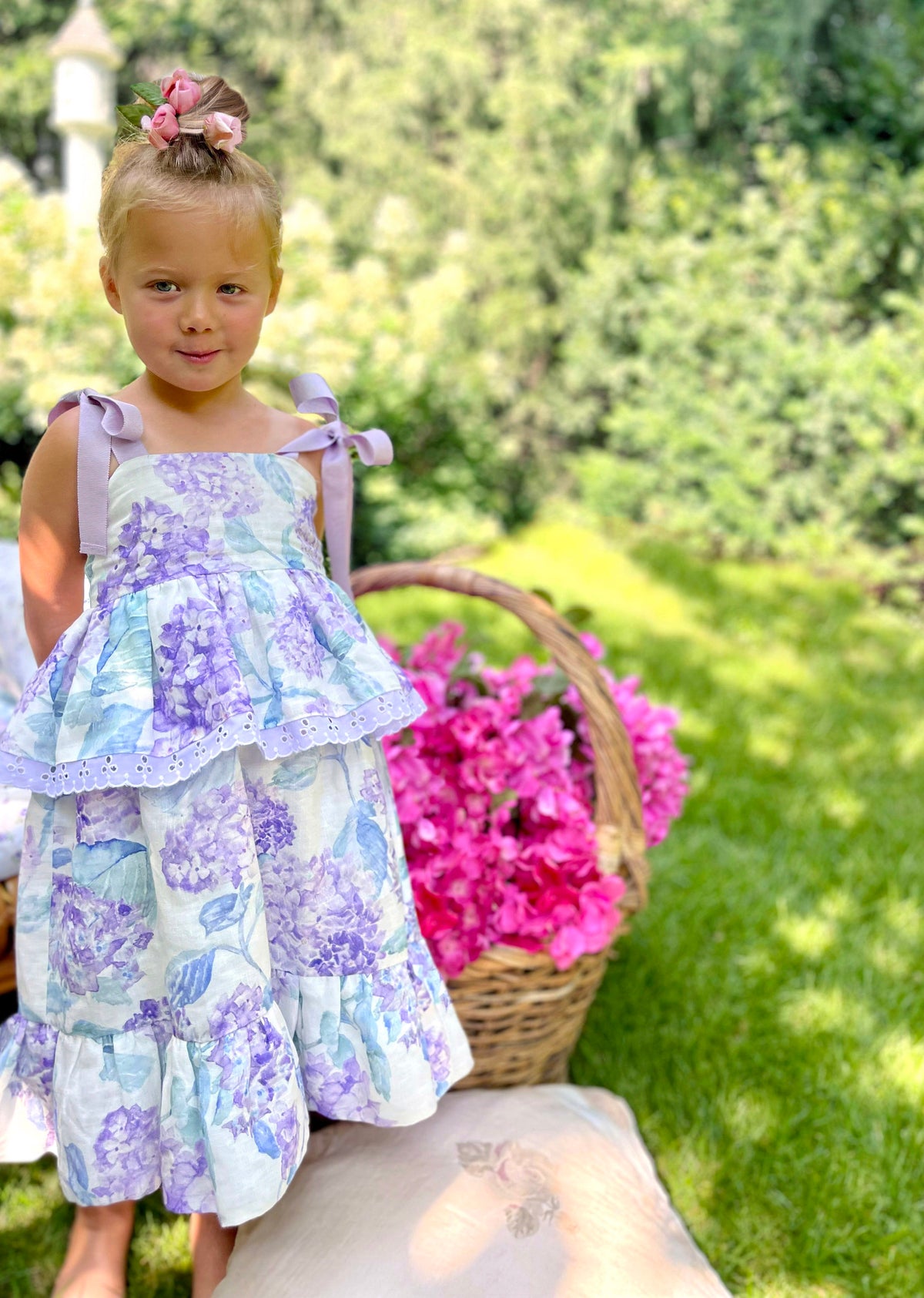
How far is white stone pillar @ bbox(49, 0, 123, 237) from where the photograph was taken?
4.71m

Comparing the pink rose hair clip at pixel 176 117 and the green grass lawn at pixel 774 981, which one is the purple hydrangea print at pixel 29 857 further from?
the pink rose hair clip at pixel 176 117

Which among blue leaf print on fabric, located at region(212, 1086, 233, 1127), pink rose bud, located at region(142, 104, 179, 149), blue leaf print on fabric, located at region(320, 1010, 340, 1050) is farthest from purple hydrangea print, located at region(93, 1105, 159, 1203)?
pink rose bud, located at region(142, 104, 179, 149)

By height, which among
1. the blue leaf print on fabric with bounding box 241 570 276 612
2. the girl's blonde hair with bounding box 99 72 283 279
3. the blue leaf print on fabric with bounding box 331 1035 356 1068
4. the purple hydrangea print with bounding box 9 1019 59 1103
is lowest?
the purple hydrangea print with bounding box 9 1019 59 1103

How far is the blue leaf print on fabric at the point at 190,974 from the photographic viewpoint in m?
1.28

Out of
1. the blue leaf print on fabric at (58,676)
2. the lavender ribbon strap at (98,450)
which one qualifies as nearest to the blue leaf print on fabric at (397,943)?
the blue leaf print on fabric at (58,676)

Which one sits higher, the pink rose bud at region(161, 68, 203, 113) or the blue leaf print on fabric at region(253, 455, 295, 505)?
the pink rose bud at region(161, 68, 203, 113)

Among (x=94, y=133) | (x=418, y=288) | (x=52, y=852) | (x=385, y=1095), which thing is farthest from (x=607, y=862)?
(x=94, y=133)

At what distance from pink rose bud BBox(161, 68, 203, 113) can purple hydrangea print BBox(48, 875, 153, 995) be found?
97 centimetres

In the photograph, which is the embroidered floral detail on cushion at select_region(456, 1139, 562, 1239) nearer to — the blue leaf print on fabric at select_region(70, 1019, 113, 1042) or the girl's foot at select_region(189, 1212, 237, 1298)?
the girl's foot at select_region(189, 1212, 237, 1298)

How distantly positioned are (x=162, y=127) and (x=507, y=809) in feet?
3.85

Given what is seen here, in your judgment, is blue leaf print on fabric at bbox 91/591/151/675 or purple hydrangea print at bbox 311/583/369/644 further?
purple hydrangea print at bbox 311/583/369/644

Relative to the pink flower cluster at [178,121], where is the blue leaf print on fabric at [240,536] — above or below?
below

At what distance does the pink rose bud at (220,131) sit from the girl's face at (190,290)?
0.08 m

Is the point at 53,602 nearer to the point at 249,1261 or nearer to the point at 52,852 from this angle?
the point at 52,852
